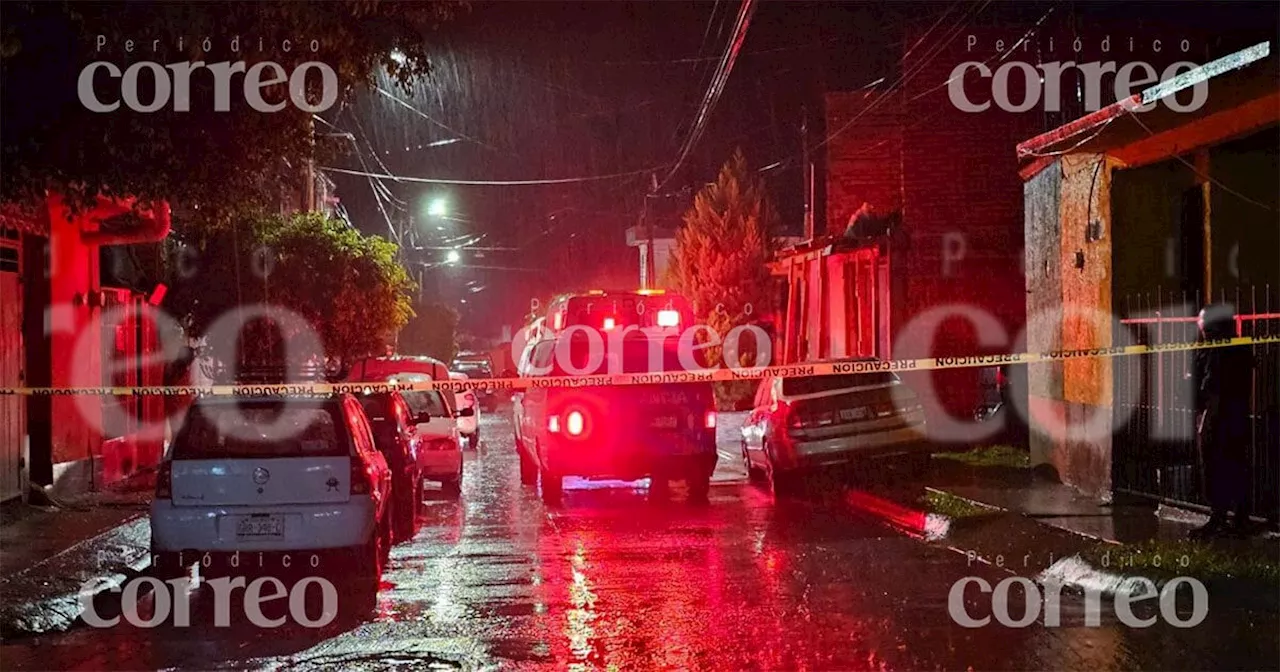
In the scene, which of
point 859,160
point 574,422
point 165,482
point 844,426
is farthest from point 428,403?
point 859,160

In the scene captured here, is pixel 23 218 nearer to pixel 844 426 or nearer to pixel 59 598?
pixel 59 598

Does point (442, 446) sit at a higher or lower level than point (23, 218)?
lower

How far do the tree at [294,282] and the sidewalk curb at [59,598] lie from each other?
9.86 m

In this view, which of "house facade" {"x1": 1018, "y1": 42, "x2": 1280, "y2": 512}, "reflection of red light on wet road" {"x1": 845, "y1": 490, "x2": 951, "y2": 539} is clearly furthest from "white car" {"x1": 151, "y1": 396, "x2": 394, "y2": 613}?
"house facade" {"x1": 1018, "y1": 42, "x2": 1280, "y2": 512}

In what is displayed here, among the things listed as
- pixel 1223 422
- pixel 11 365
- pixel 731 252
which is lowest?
pixel 1223 422

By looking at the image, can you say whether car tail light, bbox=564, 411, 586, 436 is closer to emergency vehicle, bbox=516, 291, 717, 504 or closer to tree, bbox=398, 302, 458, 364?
emergency vehicle, bbox=516, 291, 717, 504

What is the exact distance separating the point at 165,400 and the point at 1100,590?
16.7m

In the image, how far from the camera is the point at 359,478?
1007cm

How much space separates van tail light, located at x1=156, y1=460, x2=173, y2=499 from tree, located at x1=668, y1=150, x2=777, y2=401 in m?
29.4

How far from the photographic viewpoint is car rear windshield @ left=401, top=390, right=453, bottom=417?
18.0 metres

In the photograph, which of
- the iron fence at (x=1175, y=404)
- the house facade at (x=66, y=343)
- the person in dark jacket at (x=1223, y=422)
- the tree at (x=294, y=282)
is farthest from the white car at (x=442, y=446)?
the person in dark jacket at (x=1223, y=422)

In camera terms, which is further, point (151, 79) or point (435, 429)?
point (435, 429)

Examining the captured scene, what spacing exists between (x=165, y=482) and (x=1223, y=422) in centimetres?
793

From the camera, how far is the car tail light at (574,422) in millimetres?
15727
